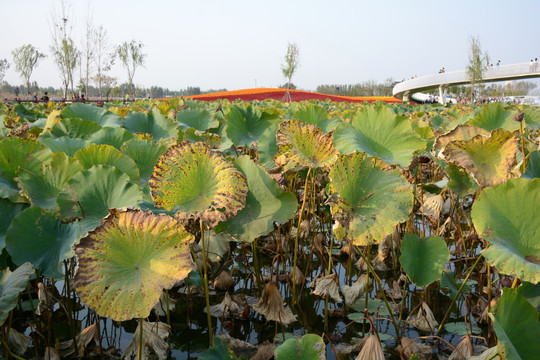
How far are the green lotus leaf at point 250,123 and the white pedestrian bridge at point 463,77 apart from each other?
22.7 meters

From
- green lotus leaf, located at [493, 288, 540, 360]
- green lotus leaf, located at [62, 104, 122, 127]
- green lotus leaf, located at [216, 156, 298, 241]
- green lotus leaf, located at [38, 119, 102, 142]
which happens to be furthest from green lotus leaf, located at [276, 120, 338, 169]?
green lotus leaf, located at [62, 104, 122, 127]

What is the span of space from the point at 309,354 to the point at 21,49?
33500 millimetres

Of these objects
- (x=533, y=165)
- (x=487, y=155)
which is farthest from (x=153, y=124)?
(x=533, y=165)

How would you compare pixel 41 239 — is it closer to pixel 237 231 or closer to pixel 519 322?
pixel 237 231

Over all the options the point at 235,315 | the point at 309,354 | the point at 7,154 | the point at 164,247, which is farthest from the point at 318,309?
the point at 7,154

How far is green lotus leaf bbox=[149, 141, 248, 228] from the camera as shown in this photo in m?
0.82

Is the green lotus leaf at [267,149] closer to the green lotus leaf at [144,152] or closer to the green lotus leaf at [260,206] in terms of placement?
the green lotus leaf at [144,152]

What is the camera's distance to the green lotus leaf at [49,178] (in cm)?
103

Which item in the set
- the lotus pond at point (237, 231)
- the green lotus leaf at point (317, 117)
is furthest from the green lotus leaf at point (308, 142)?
the green lotus leaf at point (317, 117)

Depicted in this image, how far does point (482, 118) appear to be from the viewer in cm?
173

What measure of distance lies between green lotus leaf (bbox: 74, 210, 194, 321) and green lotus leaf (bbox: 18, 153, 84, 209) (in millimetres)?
363

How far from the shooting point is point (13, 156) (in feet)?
3.62

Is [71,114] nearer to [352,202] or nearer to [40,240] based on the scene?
[40,240]

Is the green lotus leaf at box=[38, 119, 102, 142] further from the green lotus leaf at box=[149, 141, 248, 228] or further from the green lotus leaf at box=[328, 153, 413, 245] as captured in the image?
the green lotus leaf at box=[328, 153, 413, 245]
